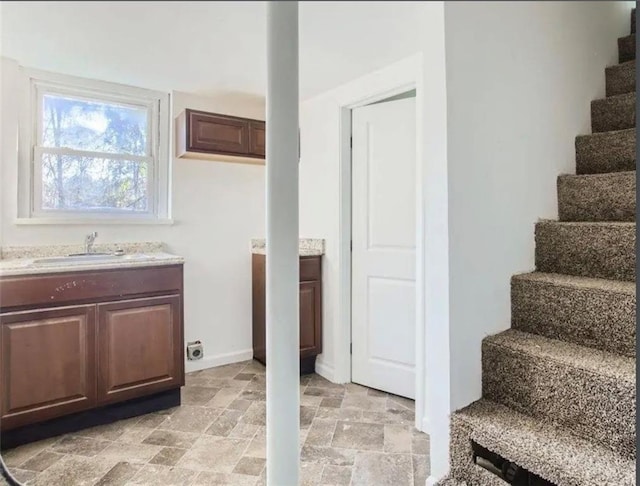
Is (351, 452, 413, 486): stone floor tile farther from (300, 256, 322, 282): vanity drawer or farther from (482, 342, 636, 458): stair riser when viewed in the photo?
(300, 256, 322, 282): vanity drawer

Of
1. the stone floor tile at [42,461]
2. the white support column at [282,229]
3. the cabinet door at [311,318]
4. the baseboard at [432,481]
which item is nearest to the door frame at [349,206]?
the cabinet door at [311,318]

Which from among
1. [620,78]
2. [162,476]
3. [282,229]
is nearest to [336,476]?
[162,476]

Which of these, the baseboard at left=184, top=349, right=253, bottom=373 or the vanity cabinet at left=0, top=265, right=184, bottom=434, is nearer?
the vanity cabinet at left=0, top=265, right=184, bottom=434

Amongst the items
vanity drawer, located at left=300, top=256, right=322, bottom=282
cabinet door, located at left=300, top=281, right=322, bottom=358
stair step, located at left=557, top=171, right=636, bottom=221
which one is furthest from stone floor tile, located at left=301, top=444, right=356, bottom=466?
stair step, located at left=557, top=171, right=636, bottom=221

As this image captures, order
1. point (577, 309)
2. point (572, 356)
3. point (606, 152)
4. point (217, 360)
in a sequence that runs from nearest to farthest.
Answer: point (572, 356), point (577, 309), point (606, 152), point (217, 360)

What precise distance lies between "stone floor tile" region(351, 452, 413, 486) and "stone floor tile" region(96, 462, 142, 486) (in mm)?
804

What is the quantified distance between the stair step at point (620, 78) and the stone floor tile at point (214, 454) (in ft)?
7.41

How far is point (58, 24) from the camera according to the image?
590mm

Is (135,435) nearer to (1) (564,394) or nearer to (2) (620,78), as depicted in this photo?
(1) (564,394)

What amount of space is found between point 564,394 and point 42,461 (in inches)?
71.6

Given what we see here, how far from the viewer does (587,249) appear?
4.13 feet

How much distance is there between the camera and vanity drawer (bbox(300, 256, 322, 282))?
2122mm

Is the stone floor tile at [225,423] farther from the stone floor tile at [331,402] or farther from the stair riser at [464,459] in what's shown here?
the stair riser at [464,459]

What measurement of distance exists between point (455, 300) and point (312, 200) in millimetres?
1226
